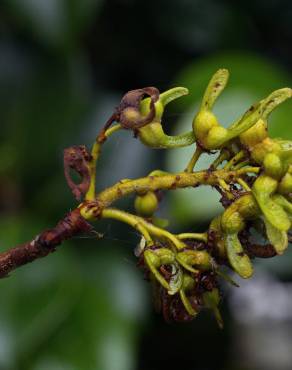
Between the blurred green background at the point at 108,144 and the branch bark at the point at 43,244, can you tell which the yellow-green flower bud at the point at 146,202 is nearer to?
the branch bark at the point at 43,244

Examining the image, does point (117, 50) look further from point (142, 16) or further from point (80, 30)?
point (80, 30)

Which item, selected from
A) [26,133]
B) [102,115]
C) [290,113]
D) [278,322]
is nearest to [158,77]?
[102,115]

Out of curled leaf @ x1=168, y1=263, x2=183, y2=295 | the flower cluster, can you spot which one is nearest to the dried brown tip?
the flower cluster

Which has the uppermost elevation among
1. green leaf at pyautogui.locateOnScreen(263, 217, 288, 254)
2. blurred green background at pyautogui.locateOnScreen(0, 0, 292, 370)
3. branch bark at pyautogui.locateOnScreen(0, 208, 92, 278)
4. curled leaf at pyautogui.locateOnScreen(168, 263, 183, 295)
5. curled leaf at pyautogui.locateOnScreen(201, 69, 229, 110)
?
curled leaf at pyautogui.locateOnScreen(201, 69, 229, 110)

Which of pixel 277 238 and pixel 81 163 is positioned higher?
pixel 81 163

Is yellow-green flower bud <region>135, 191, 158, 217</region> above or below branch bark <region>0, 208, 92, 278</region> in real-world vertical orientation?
below

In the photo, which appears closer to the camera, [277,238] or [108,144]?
[277,238]

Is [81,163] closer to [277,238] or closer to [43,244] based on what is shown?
[43,244]

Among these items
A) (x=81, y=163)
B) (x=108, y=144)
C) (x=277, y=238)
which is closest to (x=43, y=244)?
(x=81, y=163)

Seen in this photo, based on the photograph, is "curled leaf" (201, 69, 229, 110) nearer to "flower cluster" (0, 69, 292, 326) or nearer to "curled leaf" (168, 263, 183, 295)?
"flower cluster" (0, 69, 292, 326)
